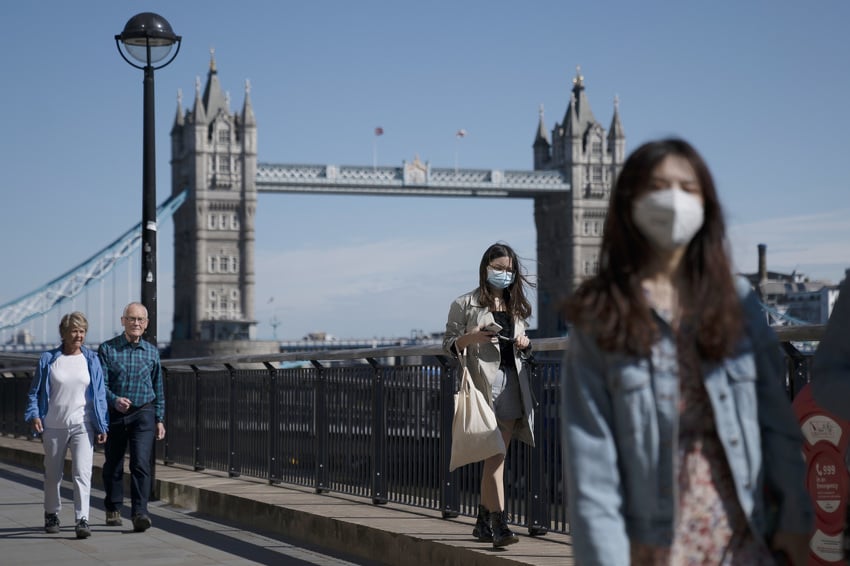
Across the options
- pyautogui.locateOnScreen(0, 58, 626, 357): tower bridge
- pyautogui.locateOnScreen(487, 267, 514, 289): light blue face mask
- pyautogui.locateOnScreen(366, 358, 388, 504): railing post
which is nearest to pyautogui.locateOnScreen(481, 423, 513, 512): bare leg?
pyautogui.locateOnScreen(487, 267, 514, 289): light blue face mask

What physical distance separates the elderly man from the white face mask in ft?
19.2

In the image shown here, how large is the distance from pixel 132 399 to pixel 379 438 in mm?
1485

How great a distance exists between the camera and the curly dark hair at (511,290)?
5.55m

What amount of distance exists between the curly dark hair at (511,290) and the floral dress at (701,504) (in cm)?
328

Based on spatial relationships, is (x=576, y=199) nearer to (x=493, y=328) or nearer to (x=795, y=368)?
(x=493, y=328)

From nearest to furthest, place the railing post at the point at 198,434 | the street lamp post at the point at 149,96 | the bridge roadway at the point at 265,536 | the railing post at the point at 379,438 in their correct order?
the bridge roadway at the point at 265,536 < the railing post at the point at 379,438 < the street lamp post at the point at 149,96 < the railing post at the point at 198,434

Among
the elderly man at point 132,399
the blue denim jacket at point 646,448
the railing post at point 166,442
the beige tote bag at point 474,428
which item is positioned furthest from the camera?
the railing post at point 166,442

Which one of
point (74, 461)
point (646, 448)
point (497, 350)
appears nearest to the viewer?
point (646, 448)

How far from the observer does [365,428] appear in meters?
7.58

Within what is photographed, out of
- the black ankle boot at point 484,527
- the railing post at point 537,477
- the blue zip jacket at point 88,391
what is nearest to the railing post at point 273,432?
the blue zip jacket at point 88,391

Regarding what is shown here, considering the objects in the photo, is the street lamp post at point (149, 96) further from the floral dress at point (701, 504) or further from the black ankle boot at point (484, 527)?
the floral dress at point (701, 504)

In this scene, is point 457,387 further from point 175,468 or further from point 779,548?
point 175,468

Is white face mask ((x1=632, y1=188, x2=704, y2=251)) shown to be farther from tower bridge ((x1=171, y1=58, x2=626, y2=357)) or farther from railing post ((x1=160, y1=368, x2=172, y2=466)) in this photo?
tower bridge ((x1=171, y1=58, x2=626, y2=357))

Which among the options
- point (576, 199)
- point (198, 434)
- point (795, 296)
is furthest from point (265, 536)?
point (795, 296)
